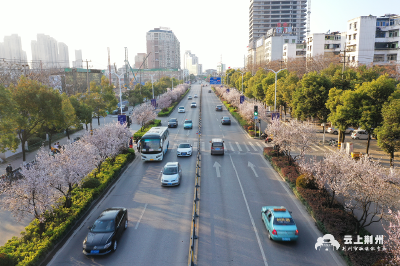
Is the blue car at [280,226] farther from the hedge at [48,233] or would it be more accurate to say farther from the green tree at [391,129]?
the green tree at [391,129]

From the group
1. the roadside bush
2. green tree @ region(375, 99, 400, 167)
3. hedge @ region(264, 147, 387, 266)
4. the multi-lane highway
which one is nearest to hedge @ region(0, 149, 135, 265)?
the roadside bush

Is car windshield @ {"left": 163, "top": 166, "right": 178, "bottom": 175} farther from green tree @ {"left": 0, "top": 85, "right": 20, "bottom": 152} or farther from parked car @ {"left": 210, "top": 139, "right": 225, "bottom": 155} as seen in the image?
green tree @ {"left": 0, "top": 85, "right": 20, "bottom": 152}

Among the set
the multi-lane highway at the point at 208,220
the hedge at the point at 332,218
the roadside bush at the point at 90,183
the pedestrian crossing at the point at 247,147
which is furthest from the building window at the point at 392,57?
the roadside bush at the point at 90,183

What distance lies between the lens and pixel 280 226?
48.0ft

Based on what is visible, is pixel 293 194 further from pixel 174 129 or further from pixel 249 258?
pixel 174 129

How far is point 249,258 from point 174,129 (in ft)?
121

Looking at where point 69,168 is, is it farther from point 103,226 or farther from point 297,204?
point 297,204

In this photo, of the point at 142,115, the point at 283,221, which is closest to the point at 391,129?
the point at 283,221

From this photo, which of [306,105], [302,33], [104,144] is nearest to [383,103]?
[306,105]

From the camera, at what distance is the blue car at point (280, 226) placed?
47.5ft

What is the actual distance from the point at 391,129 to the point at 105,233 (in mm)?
21912

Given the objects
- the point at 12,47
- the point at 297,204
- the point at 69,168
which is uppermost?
the point at 12,47

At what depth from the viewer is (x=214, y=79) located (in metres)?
90.8

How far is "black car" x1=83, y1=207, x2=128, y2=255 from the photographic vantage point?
13.5 meters
